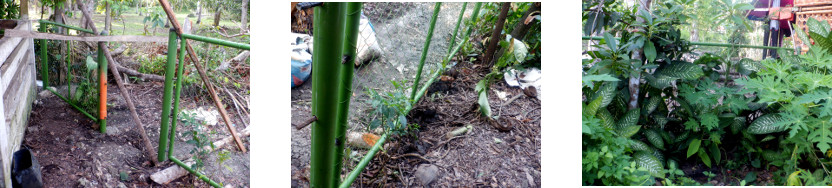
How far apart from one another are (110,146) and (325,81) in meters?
1.24

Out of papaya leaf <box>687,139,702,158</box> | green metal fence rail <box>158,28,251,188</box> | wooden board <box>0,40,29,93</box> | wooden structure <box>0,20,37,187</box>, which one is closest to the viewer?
wooden structure <box>0,20,37,187</box>

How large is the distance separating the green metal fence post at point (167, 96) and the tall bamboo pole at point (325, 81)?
2.79 ft

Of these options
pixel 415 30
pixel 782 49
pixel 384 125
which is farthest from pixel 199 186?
pixel 782 49

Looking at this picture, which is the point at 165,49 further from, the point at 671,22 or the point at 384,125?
the point at 671,22

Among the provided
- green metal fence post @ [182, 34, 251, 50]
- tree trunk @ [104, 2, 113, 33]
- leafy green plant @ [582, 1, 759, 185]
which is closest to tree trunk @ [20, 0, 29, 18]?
tree trunk @ [104, 2, 113, 33]

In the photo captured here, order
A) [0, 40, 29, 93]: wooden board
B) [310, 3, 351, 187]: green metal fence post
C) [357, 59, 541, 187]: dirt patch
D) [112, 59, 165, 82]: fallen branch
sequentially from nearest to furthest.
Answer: [310, 3, 351, 187]: green metal fence post, [0, 40, 29, 93]: wooden board, [357, 59, 541, 187]: dirt patch, [112, 59, 165, 82]: fallen branch

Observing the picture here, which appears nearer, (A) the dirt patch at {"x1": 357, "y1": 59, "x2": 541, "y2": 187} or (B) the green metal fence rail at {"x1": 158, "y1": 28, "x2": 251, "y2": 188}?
(A) the dirt patch at {"x1": 357, "y1": 59, "x2": 541, "y2": 187}

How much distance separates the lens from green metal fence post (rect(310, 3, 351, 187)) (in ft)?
2.60

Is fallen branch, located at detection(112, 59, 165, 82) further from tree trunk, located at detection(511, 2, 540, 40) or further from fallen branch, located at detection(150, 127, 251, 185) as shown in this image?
tree trunk, located at detection(511, 2, 540, 40)

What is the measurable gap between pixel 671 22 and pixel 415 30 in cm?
81

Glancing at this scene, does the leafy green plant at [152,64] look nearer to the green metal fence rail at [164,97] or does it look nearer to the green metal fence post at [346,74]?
the green metal fence rail at [164,97]

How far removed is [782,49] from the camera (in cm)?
181

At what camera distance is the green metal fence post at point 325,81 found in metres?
0.79

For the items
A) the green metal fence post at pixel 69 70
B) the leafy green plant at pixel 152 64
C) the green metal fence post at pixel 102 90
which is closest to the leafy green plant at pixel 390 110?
the leafy green plant at pixel 152 64
